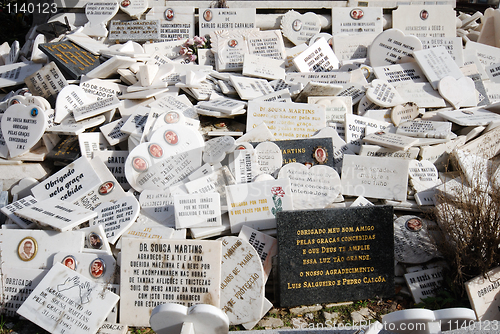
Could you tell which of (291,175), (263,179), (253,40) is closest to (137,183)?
(263,179)

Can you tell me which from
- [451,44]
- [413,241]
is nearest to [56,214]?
[413,241]

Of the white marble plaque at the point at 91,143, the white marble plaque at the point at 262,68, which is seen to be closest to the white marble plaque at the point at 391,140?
the white marble plaque at the point at 262,68

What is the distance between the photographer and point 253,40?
7.48 metres

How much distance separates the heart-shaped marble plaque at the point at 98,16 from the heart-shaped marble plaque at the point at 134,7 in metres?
0.16

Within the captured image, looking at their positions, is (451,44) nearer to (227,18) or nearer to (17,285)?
(227,18)

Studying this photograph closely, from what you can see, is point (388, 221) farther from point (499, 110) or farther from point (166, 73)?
point (166, 73)

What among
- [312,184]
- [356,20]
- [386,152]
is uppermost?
[356,20]

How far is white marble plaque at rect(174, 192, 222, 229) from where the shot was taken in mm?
4387

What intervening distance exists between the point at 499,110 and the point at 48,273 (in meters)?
6.01

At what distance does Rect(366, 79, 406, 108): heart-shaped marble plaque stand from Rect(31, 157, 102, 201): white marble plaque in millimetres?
3905

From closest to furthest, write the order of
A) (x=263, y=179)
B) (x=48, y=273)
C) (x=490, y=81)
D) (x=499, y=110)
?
(x=48, y=273)
(x=263, y=179)
(x=499, y=110)
(x=490, y=81)

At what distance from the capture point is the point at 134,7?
7.85 m

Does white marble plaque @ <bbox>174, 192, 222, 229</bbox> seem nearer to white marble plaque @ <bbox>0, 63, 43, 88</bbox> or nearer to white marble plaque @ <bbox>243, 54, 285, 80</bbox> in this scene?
white marble plaque @ <bbox>243, 54, 285, 80</bbox>

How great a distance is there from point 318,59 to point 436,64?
1.88m
